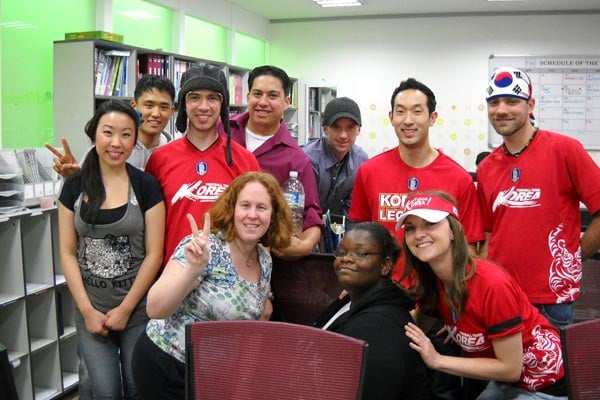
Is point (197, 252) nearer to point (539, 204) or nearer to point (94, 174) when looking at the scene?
point (94, 174)

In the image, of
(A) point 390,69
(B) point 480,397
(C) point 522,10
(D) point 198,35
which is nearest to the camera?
(B) point 480,397

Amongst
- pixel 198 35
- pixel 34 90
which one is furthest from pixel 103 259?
pixel 198 35

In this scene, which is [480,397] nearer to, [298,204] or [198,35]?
[298,204]

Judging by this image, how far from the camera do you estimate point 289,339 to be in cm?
154

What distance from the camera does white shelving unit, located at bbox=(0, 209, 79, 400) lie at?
10.6 ft

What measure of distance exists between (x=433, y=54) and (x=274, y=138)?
627 centimetres

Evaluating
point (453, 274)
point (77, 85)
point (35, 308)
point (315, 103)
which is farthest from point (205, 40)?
point (453, 274)

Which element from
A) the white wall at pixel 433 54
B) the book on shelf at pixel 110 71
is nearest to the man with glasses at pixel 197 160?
the book on shelf at pixel 110 71

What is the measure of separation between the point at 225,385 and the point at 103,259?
2.73 feet

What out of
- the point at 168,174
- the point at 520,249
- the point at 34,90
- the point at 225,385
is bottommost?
the point at 225,385

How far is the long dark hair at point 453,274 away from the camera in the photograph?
66.7 inches

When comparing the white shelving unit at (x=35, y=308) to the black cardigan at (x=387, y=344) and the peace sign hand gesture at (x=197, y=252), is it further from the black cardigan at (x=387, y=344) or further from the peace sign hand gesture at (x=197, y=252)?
the black cardigan at (x=387, y=344)

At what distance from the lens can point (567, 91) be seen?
26.0ft

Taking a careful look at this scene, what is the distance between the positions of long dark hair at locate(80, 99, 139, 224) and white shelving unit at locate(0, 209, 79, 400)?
3.92ft
